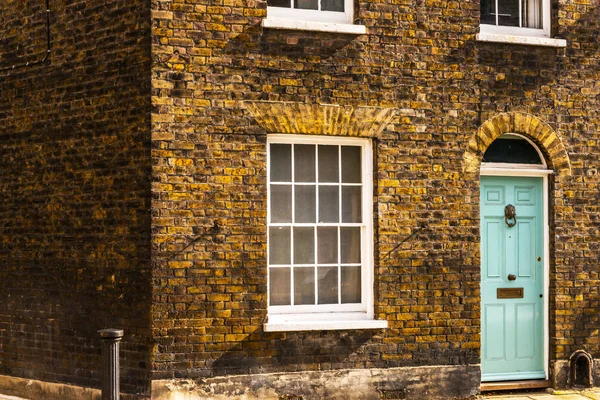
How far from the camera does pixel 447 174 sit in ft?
34.7

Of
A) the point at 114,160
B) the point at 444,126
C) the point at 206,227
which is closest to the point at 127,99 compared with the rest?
the point at 114,160

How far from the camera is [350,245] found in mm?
10344

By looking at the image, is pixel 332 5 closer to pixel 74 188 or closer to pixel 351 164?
pixel 351 164

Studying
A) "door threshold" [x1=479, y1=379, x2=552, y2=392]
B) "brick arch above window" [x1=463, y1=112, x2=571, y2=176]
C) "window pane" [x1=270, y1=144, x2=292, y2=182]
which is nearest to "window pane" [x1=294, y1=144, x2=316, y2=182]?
"window pane" [x1=270, y1=144, x2=292, y2=182]

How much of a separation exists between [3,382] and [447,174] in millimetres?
5703

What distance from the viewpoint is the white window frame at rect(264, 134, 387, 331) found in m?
9.94

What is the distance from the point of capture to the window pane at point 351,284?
33.8 ft

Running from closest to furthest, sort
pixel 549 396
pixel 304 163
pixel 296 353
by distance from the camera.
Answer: pixel 296 353
pixel 304 163
pixel 549 396

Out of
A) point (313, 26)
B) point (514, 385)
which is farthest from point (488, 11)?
point (514, 385)

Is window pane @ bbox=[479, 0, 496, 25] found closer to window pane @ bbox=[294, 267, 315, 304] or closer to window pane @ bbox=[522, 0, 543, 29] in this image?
window pane @ bbox=[522, 0, 543, 29]

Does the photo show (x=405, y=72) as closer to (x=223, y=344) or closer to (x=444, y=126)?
(x=444, y=126)

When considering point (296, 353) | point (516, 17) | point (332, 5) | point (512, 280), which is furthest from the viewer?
point (516, 17)

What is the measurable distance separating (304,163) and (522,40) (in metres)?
2.96

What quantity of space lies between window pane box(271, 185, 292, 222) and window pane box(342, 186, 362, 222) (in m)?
0.63
